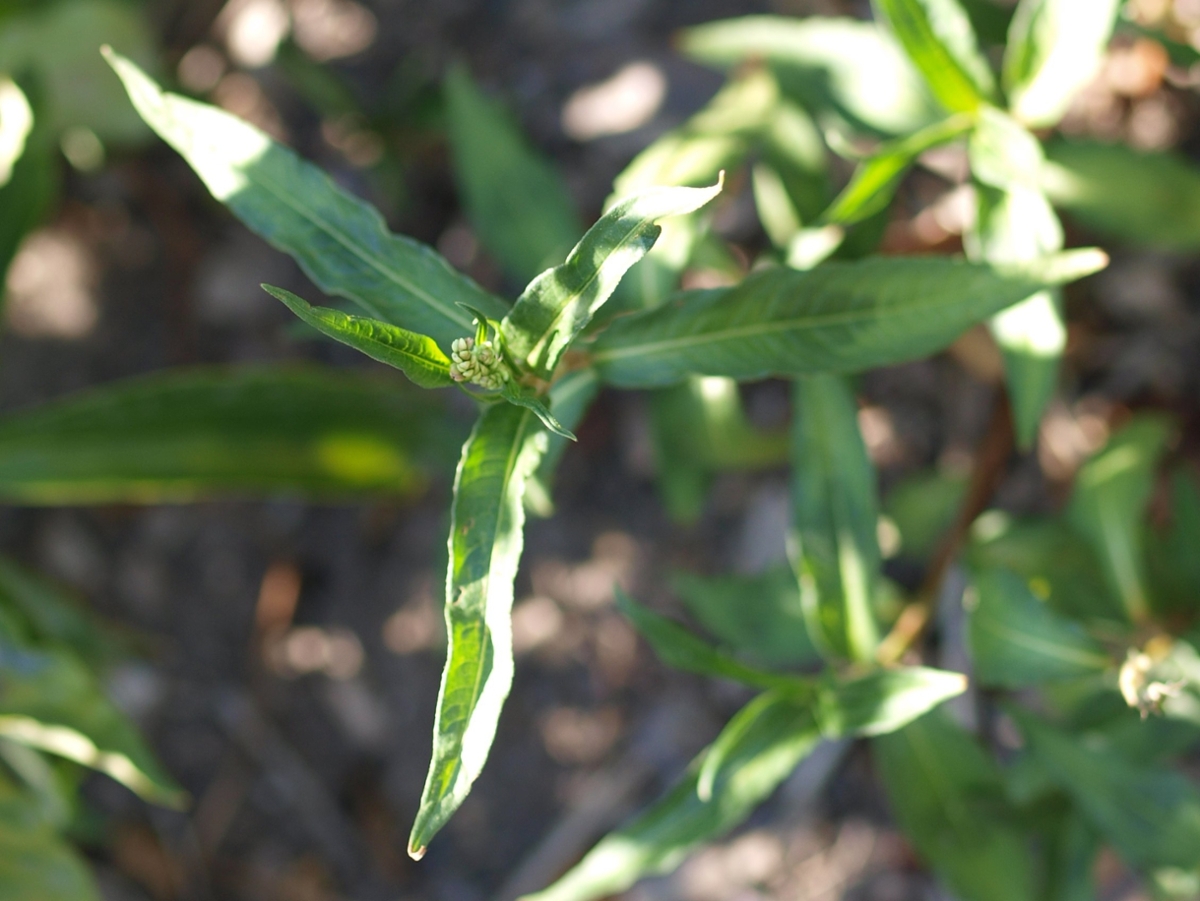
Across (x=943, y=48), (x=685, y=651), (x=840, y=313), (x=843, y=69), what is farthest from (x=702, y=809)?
(x=843, y=69)

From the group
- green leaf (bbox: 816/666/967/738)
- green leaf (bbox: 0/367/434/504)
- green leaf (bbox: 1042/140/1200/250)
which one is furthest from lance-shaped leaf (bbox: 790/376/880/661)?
green leaf (bbox: 0/367/434/504)

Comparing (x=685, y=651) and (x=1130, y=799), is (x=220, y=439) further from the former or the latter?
(x=1130, y=799)

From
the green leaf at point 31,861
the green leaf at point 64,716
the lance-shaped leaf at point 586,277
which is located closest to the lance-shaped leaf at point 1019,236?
the lance-shaped leaf at point 586,277

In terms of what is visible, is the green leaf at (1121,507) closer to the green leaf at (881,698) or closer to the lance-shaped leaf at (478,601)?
the green leaf at (881,698)

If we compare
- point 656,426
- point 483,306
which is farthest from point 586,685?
point 483,306

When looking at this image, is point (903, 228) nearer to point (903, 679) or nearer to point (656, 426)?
point (656, 426)

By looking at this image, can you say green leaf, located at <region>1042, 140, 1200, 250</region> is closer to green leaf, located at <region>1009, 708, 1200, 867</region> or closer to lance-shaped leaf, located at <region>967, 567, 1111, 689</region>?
lance-shaped leaf, located at <region>967, 567, 1111, 689</region>
